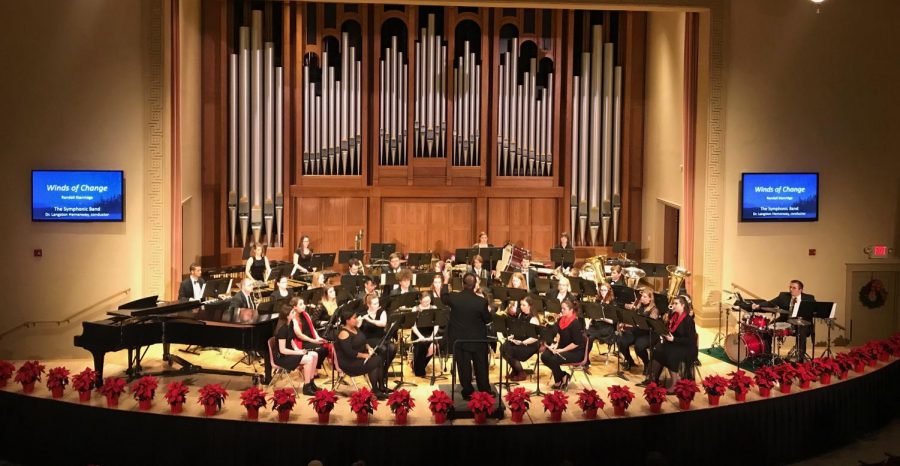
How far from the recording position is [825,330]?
16016mm

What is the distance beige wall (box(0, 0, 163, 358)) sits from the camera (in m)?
13.9

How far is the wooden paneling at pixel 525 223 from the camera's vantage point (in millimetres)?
19953

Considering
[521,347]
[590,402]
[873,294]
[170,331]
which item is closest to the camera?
[590,402]

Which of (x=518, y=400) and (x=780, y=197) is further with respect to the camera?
(x=780, y=197)

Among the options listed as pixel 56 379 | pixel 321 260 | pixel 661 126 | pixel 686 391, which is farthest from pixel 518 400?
pixel 661 126

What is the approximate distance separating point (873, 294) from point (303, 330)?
374 inches

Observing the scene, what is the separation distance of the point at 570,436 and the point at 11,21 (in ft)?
31.3

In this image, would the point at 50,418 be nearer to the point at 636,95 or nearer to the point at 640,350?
the point at 640,350

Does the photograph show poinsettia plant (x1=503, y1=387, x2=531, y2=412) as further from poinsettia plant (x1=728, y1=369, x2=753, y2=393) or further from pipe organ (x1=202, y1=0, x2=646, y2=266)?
pipe organ (x1=202, y1=0, x2=646, y2=266)

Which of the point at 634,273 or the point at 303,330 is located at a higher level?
the point at 634,273

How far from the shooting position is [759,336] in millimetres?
13516

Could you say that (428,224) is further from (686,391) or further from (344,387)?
(686,391)

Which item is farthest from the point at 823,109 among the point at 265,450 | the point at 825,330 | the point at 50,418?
the point at 50,418

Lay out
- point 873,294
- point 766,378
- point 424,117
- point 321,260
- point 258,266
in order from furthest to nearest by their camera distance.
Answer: point 424,117, point 321,260, point 258,266, point 873,294, point 766,378
